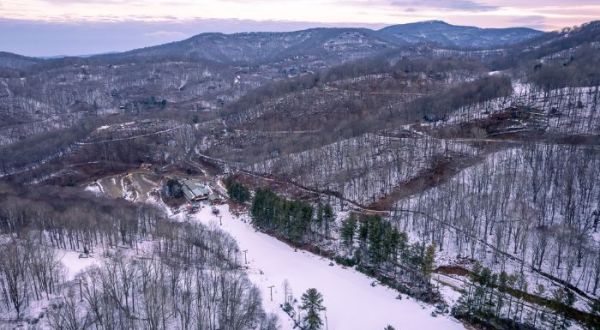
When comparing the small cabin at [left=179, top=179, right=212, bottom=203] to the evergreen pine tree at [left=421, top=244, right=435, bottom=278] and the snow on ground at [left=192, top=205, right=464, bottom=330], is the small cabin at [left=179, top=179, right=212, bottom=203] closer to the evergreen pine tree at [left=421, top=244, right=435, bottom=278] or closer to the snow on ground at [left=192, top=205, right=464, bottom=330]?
the snow on ground at [left=192, top=205, right=464, bottom=330]

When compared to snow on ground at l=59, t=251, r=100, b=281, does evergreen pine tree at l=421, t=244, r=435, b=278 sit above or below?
above

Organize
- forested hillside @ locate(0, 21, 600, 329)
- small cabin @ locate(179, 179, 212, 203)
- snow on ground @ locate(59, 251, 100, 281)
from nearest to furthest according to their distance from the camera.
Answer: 1. forested hillside @ locate(0, 21, 600, 329)
2. snow on ground @ locate(59, 251, 100, 281)
3. small cabin @ locate(179, 179, 212, 203)

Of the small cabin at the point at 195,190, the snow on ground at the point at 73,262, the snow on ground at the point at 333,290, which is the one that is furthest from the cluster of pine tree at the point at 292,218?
the snow on ground at the point at 73,262

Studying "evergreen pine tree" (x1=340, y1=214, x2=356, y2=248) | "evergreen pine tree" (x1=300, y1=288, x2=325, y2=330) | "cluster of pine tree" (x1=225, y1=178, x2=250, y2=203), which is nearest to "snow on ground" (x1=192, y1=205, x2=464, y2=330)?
"evergreen pine tree" (x1=300, y1=288, x2=325, y2=330)

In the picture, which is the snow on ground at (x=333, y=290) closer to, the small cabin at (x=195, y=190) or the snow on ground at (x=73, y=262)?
the snow on ground at (x=73, y=262)

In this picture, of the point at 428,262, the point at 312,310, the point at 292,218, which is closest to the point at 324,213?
the point at 292,218
